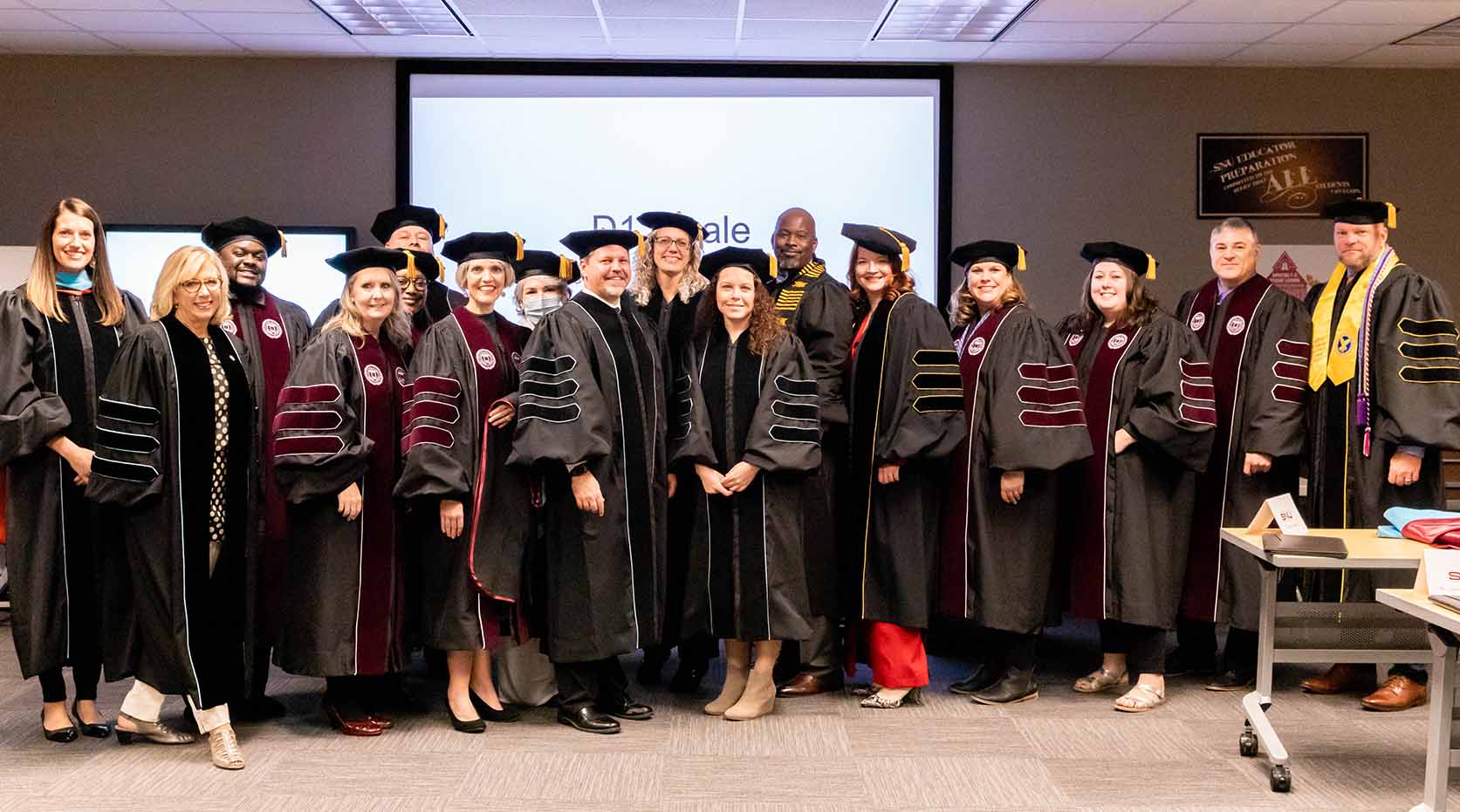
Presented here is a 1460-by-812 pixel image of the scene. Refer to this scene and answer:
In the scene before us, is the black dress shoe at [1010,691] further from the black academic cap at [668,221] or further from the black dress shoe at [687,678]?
the black academic cap at [668,221]

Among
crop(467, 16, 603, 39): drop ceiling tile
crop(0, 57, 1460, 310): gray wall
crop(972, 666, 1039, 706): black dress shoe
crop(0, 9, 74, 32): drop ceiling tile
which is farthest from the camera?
crop(0, 57, 1460, 310): gray wall

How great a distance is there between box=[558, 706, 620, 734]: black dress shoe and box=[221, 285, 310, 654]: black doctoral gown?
0.87 meters

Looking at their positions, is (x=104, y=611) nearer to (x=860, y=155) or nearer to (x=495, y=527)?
(x=495, y=527)

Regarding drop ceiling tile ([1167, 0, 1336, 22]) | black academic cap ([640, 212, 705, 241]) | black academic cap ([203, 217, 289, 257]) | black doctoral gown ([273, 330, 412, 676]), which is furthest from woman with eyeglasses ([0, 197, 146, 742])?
drop ceiling tile ([1167, 0, 1336, 22])

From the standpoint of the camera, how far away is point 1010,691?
4.02m

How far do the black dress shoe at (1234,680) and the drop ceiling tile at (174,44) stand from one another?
211 inches

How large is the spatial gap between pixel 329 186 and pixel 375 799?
4336 millimetres

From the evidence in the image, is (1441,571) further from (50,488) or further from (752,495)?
(50,488)

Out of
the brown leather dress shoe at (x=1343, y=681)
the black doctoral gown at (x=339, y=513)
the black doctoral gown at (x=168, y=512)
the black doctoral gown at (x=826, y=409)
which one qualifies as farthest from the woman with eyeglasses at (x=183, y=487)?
the brown leather dress shoe at (x=1343, y=681)

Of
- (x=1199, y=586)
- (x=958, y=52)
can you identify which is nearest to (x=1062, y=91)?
(x=958, y=52)

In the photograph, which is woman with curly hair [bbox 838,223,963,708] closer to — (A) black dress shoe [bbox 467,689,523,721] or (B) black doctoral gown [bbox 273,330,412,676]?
(A) black dress shoe [bbox 467,689,523,721]

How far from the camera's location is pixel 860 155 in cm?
675

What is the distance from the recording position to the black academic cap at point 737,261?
3783mm

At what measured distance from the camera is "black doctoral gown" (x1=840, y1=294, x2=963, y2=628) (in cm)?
389
